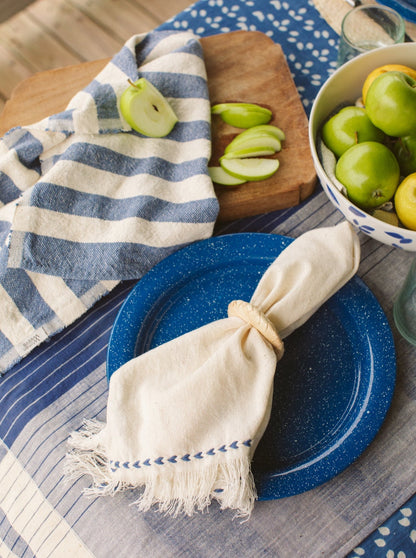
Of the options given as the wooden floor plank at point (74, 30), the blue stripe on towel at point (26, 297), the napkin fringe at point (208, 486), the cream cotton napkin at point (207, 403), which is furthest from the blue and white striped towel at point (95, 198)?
the wooden floor plank at point (74, 30)

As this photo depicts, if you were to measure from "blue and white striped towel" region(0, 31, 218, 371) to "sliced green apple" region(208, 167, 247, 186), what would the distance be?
2cm

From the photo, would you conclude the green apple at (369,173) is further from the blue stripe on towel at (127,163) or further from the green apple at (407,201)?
the blue stripe on towel at (127,163)

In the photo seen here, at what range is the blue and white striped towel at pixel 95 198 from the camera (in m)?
0.66

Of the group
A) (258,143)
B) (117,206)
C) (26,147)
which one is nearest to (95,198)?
(117,206)

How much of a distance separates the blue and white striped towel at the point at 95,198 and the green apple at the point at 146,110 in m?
0.01

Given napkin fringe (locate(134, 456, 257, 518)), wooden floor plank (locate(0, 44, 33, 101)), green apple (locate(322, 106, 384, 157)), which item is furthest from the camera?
wooden floor plank (locate(0, 44, 33, 101))

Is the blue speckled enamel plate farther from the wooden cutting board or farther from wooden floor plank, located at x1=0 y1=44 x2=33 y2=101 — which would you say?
wooden floor plank, located at x1=0 y1=44 x2=33 y2=101

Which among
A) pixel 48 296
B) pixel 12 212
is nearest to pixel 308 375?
pixel 48 296

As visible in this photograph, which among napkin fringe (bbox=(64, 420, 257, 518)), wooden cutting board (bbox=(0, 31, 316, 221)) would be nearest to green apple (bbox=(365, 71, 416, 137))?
wooden cutting board (bbox=(0, 31, 316, 221))

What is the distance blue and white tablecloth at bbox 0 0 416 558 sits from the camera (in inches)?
21.1

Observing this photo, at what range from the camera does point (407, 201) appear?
570 mm

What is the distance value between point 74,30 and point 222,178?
1.03m

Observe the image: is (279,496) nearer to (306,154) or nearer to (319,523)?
(319,523)

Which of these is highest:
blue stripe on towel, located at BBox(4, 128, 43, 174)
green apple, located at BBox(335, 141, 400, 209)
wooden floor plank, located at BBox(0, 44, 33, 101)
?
blue stripe on towel, located at BBox(4, 128, 43, 174)
